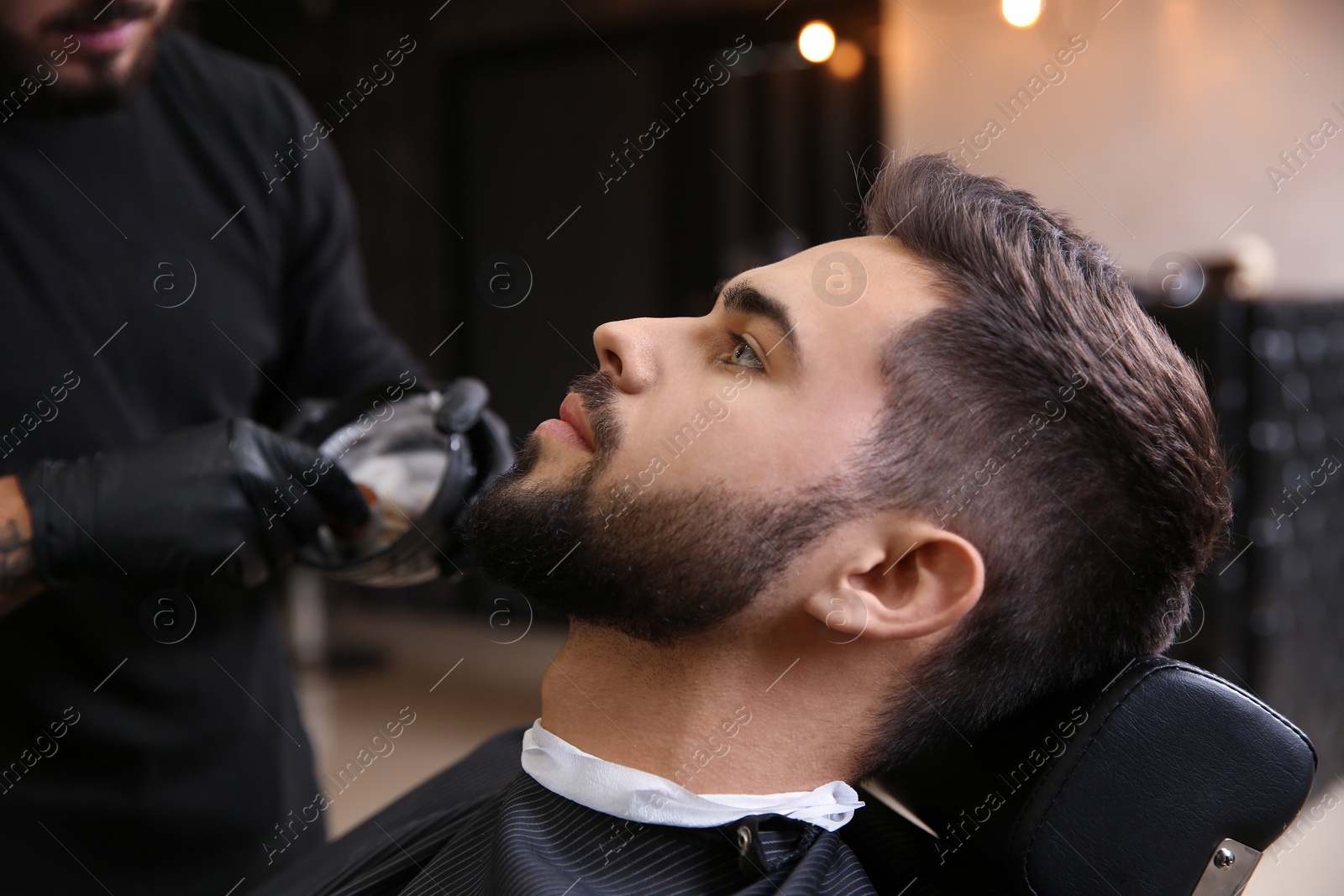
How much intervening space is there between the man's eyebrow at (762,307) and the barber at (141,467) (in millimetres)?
607

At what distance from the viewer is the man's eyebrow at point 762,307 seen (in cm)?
114

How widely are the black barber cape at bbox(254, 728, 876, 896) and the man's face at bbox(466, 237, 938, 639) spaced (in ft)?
0.72

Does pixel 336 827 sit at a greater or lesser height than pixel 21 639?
lesser

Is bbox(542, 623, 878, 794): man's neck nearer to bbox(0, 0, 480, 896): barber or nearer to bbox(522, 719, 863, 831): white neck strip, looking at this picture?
bbox(522, 719, 863, 831): white neck strip

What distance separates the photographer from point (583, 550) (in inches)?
44.9

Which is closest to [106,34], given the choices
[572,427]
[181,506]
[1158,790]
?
[181,506]

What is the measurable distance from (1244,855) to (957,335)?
0.59 m

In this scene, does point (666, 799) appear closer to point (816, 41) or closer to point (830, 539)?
point (830, 539)

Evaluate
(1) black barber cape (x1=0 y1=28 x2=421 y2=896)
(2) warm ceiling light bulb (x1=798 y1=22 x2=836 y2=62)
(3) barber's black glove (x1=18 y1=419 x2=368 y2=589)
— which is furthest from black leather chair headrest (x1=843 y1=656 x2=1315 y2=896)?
(2) warm ceiling light bulb (x1=798 y1=22 x2=836 y2=62)

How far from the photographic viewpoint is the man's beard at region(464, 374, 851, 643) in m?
1.11

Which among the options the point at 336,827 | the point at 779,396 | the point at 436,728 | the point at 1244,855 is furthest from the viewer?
the point at 436,728

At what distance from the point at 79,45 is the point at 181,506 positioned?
646 millimetres

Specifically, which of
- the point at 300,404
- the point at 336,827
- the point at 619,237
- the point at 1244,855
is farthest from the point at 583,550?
the point at 619,237

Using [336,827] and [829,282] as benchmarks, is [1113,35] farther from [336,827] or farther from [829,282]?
[336,827]
